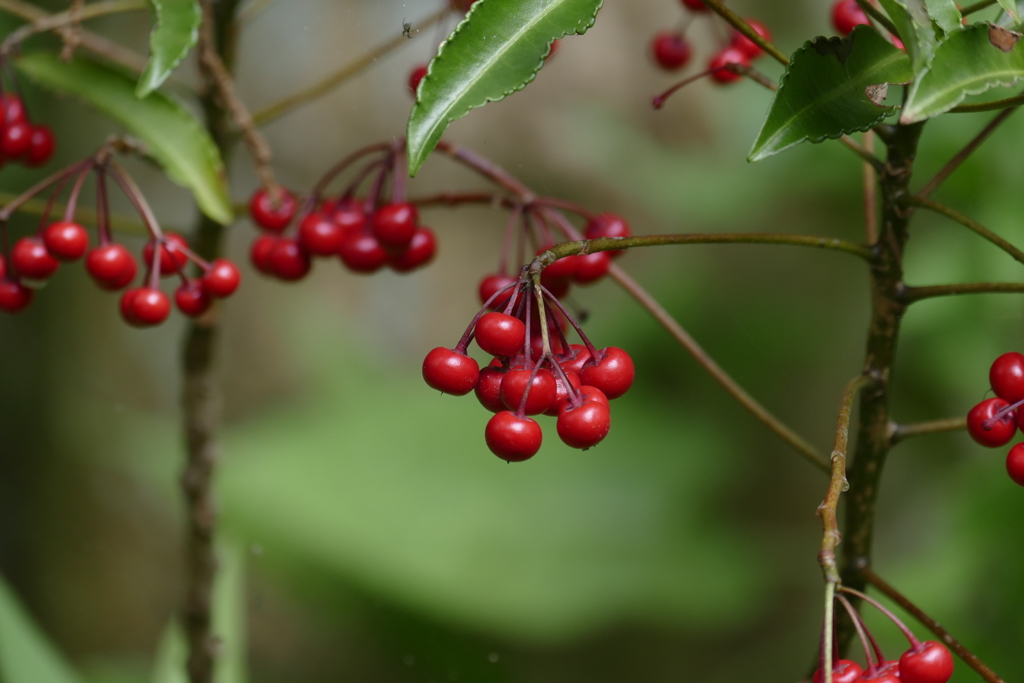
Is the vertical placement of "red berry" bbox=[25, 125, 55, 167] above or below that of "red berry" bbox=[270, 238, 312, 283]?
above

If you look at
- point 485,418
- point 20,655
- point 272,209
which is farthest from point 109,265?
point 485,418

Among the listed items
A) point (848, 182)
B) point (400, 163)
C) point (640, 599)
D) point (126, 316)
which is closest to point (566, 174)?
point (848, 182)

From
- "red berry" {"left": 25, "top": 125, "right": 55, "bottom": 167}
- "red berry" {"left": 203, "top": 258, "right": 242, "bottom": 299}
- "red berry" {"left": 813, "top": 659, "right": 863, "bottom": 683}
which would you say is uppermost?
"red berry" {"left": 25, "top": 125, "right": 55, "bottom": 167}

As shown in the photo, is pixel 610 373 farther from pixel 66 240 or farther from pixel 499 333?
pixel 66 240

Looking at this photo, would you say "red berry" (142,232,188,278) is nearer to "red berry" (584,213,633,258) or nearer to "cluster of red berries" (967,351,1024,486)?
"red berry" (584,213,633,258)

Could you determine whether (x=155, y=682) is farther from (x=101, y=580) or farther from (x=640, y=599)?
(x=101, y=580)

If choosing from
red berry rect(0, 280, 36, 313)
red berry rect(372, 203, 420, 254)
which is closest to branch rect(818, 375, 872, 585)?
red berry rect(372, 203, 420, 254)

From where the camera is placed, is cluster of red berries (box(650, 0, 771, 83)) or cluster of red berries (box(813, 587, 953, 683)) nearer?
cluster of red berries (box(813, 587, 953, 683))
